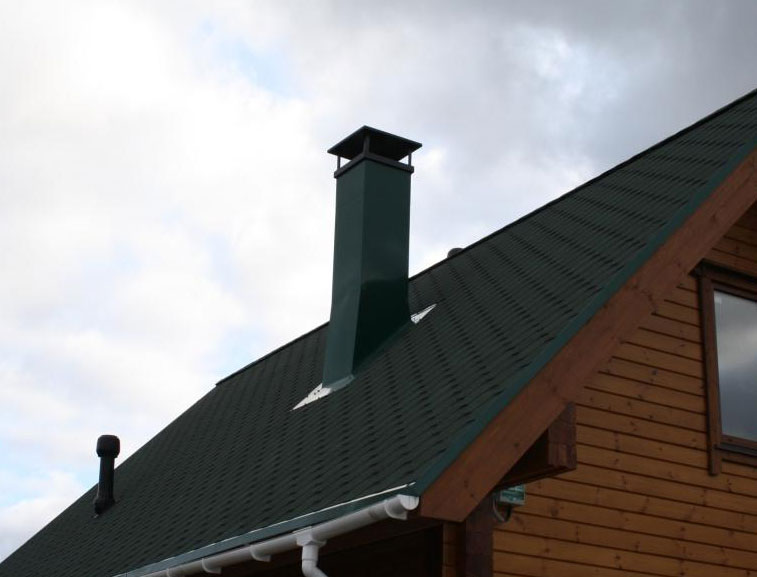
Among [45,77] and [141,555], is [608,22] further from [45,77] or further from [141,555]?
[141,555]

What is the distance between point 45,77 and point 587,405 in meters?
9.82

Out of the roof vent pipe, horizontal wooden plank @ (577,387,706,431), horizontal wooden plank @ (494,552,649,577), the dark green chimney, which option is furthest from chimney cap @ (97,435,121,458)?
horizontal wooden plank @ (494,552,649,577)

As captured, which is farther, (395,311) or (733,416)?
(395,311)

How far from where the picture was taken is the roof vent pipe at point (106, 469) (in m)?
12.7

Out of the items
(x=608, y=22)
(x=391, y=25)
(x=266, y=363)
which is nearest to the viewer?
(x=266, y=363)

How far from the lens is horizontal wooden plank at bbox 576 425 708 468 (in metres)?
7.75

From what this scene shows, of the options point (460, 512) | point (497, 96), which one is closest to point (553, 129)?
point (497, 96)

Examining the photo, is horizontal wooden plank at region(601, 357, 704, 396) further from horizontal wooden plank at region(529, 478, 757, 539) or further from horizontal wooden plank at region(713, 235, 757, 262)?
horizontal wooden plank at region(713, 235, 757, 262)

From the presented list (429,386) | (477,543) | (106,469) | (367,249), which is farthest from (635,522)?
(106,469)

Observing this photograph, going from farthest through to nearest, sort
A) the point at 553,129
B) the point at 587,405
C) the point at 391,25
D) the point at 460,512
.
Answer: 1. the point at 553,129
2. the point at 391,25
3. the point at 587,405
4. the point at 460,512

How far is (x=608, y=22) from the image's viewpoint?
20031 millimetres

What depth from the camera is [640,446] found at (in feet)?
26.2

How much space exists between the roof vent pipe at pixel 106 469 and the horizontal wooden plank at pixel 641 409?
6744mm

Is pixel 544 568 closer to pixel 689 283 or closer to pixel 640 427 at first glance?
pixel 640 427
